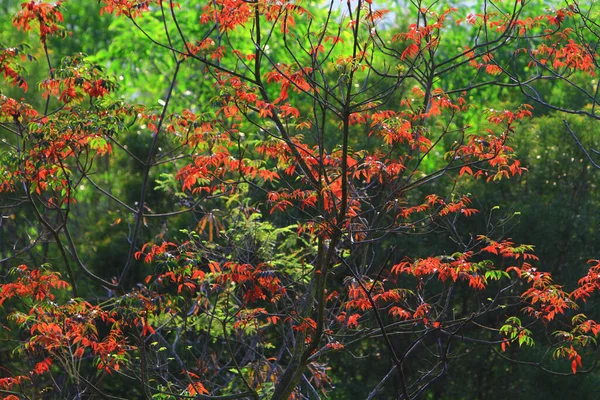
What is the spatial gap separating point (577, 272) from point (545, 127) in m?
1.68

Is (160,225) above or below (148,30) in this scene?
below

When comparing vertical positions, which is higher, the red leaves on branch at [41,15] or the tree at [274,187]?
the red leaves on branch at [41,15]

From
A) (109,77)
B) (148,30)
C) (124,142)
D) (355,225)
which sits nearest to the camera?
(355,225)

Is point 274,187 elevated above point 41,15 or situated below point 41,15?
below

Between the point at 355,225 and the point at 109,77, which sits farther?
the point at 109,77

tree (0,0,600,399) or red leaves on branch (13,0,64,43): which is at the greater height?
red leaves on branch (13,0,64,43)


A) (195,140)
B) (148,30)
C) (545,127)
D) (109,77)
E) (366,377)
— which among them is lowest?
(366,377)

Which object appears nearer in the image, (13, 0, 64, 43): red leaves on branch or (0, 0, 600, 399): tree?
(0, 0, 600, 399): tree

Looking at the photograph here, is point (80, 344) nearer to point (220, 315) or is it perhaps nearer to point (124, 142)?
point (220, 315)

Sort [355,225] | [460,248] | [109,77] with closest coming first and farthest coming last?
[355,225], [109,77], [460,248]

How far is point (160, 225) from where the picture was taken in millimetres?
9742

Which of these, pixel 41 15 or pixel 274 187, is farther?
pixel 41 15

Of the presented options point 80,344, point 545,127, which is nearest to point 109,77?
point 80,344

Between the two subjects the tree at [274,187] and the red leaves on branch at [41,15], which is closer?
the tree at [274,187]
